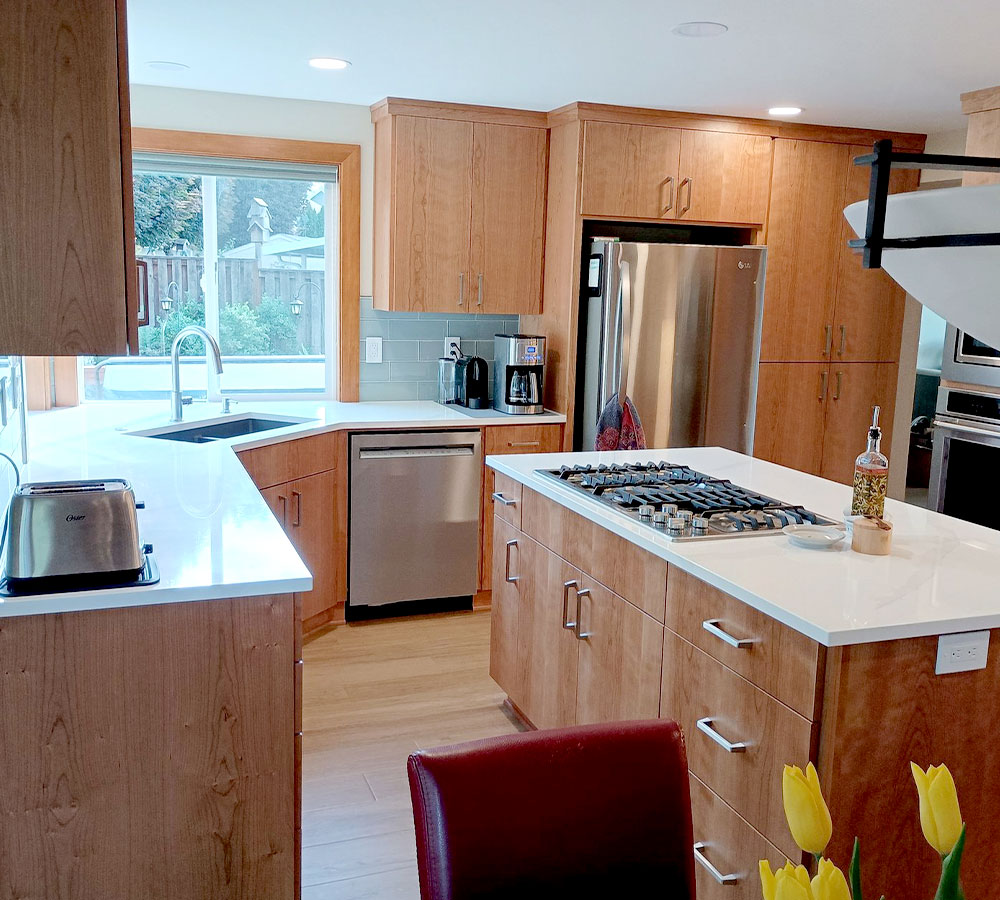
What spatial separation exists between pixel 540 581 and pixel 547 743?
170 cm

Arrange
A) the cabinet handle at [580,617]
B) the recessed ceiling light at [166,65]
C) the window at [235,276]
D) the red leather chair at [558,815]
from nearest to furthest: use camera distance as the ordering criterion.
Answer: the red leather chair at [558,815] → the cabinet handle at [580,617] → the recessed ceiling light at [166,65] → the window at [235,276]

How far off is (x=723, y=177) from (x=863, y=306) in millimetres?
999

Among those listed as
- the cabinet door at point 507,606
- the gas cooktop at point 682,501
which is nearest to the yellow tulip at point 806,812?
the gas cooktop at point 682,501

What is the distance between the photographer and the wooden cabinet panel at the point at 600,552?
2309 mm

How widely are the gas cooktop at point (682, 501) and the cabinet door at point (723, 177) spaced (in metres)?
1.80

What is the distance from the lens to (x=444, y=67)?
11.6ft

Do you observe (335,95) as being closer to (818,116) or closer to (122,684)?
(818,116)

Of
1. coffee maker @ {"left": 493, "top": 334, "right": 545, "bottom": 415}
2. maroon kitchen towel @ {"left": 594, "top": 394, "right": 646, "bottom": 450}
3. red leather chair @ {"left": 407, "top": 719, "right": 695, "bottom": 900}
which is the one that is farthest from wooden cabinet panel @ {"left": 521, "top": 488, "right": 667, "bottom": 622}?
coffee maker @ {"left": 493, "top": 334, "right": 545, "bottom": 415}

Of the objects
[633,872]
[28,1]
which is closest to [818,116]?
[28,1]

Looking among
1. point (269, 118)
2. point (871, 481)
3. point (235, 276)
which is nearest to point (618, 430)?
point (871, 481)

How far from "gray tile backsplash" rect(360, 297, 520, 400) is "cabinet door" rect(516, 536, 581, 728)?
1.83 metres

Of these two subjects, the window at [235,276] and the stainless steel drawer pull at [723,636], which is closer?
the stainless steel drawer pull at [723,636]

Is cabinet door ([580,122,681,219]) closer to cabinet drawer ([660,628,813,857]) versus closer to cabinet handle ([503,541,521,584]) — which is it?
cabinet handle ([503,541,521,584])

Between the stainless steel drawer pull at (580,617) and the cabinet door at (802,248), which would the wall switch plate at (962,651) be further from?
the cabinet door at (802,248)
